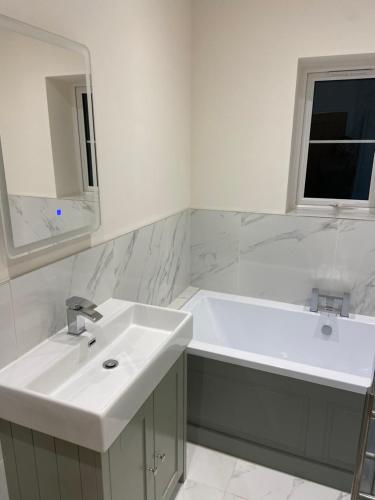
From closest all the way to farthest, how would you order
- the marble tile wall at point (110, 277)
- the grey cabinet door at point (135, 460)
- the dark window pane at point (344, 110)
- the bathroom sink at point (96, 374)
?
the bathroom sink at point (96, 374)
the grey cabinet door at point (135, 460)
the marble tile wall at point (110, 277)
the dark window pane at point (344, 110)

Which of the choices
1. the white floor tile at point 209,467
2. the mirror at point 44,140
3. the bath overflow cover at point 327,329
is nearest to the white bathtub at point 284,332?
the bath overflow cover at point 327,329

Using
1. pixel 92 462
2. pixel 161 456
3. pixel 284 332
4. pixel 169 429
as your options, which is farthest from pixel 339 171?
pixel 92 462

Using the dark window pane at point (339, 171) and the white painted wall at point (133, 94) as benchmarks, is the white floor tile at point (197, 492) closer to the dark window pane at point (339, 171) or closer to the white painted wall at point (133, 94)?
the white painted wall at point (133, 94)

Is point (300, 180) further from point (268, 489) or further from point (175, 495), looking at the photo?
point (175, 495)

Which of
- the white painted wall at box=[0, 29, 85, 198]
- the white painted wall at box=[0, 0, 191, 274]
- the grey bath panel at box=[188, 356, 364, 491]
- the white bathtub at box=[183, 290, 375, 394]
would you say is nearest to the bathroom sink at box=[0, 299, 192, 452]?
the white painted wall at box=[0, 0, 191, 274]

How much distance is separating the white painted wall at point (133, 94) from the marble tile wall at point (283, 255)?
1.56 feet

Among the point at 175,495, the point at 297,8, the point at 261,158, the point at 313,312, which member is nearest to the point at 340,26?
the point at 297,8

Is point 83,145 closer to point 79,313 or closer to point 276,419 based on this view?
point 79,313

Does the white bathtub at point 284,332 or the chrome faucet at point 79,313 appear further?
the white bathtub at point 284,332

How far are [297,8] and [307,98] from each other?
0.53 metres

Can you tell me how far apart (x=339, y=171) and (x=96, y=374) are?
2.04m

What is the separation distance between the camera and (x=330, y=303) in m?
2.52

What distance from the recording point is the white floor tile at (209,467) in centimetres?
196

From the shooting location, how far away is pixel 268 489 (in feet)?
6.26
